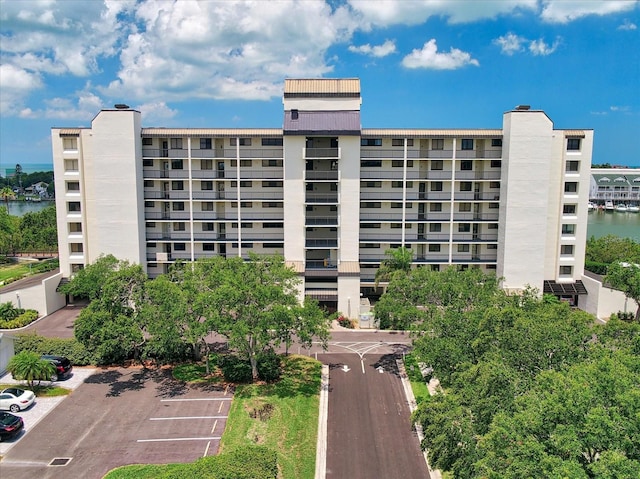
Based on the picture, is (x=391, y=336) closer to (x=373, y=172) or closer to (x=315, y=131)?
(x=373, y=172)

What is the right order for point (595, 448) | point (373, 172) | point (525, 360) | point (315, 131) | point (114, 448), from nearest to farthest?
point (595, 448) < point (525, 360) < point (114, 448) < point (315, 131) < point (373, 172)

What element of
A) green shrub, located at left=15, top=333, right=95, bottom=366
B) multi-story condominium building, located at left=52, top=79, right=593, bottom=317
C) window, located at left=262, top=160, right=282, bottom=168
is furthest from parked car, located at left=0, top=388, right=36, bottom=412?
window, located at left=262, top=160, right=282, bottom=168

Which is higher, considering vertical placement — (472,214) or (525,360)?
(472,214)

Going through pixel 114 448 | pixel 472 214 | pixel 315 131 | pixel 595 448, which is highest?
pixel 315 131

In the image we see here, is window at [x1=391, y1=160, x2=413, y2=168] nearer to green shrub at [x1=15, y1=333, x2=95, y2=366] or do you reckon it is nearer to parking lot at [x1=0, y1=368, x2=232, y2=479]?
parking lot at [x1=0, y1=368, x2=232, y2=479]

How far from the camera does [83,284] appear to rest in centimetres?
4091

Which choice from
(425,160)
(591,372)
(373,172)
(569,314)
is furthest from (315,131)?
(591,372)

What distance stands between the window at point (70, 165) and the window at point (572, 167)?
48894 millimetres

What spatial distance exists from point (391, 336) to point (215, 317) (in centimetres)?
1910

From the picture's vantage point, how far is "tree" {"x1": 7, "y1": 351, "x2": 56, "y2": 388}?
32.4m

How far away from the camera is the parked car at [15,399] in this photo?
30766 millimetres

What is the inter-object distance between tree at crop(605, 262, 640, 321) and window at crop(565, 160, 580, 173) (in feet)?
33.1

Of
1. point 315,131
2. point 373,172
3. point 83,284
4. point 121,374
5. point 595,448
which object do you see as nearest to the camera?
point 595,448

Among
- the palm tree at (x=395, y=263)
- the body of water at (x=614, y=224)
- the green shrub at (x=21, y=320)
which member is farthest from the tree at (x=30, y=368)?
the body of water at (x=614, y=224)
